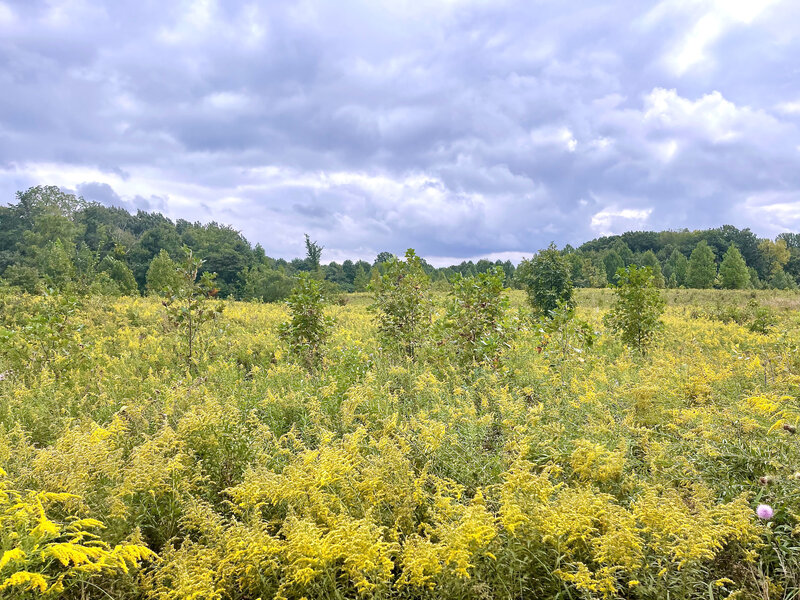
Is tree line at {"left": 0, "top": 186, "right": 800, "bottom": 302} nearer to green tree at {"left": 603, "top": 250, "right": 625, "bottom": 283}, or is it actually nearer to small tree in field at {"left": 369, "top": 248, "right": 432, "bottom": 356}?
green tree at {"left": 603, "top": 250, "right": 625, "bottom": 283}

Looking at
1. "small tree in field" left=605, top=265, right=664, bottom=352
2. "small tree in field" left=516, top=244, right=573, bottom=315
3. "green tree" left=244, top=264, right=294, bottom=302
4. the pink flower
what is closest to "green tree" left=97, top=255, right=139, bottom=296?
"green tree" left=244, top=264, right=294, bottom=302

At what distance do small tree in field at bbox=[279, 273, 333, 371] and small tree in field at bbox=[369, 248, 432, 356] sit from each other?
1.10m

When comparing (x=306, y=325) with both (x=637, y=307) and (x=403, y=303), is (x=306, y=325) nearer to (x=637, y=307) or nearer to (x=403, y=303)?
(x=403, y=303)

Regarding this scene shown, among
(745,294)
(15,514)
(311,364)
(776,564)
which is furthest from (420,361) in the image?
(745,294)

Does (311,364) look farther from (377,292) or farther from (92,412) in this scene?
(92,412)

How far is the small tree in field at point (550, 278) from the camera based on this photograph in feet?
57.9

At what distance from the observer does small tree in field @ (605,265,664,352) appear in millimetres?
8977

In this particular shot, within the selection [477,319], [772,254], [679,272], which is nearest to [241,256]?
[477,319]

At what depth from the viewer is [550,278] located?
17.8 m

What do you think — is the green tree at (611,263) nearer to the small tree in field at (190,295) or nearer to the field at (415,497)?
the field at (415,497)

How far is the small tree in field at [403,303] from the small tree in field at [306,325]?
110 centimetres

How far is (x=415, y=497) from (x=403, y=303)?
587 centimetres

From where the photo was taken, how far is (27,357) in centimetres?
773

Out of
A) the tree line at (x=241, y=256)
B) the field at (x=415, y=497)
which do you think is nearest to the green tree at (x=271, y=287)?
the tree line at (x=241, y=256)
